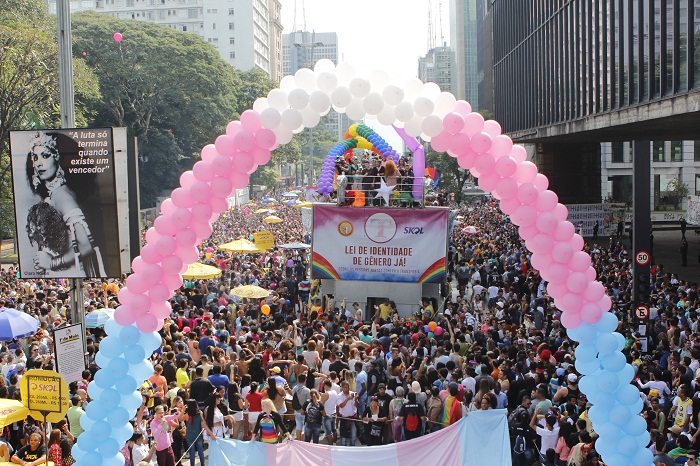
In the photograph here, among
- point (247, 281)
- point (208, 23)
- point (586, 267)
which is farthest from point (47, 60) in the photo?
point (208, 23)

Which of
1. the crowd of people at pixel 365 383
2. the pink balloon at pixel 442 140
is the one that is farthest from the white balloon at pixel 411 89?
the crowd of people at pixel 365 383

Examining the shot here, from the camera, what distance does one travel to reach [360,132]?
3312 centimetres

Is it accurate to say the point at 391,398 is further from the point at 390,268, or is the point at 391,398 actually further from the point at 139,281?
the point at 390,268

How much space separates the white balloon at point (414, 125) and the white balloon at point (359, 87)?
0.52 m

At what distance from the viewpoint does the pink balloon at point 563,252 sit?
26.1ft

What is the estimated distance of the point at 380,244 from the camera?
2100 centimetres

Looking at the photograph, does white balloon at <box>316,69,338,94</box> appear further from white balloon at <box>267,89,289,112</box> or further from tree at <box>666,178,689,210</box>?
tree at <box>666,178,689,210</box>

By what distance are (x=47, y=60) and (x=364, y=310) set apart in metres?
18.9

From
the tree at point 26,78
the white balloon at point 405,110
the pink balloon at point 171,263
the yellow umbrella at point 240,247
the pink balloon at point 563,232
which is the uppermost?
the tree at point 26,78

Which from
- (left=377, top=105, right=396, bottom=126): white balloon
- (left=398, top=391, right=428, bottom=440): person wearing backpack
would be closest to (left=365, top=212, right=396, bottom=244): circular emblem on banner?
(left=398, top=391, right=428, bottom=440): person wearing backpack

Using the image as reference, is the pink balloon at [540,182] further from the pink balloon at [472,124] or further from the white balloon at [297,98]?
the white balloon at [297,98]

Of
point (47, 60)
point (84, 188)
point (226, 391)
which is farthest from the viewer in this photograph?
point (47, 60)

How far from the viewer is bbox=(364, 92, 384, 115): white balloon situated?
842 cm

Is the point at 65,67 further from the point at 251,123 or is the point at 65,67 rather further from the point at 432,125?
the point at 432,125
